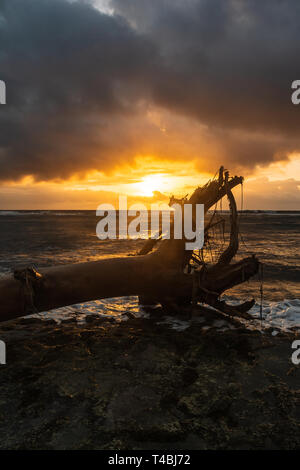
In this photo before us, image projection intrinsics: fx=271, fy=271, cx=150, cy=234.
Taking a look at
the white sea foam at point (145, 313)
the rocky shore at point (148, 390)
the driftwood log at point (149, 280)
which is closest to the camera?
the rocky shore at point (148, 390)

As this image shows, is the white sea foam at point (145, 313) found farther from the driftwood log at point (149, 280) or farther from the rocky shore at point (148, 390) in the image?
the rocky shore at point (148, 390)

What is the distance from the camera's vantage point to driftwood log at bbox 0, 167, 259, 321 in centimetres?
528

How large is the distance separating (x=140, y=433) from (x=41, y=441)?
3.57ft

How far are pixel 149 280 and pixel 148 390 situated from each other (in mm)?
2813

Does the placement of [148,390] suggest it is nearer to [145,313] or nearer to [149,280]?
[149,280]

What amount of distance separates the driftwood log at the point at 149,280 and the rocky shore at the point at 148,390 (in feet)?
2.52

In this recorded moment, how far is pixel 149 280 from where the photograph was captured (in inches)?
253

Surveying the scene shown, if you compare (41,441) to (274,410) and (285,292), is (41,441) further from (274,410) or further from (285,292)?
(285,292)

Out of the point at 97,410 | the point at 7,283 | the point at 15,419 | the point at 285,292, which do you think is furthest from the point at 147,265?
the point at 285,292

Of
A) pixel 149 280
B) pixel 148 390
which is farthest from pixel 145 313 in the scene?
pixel 148 390

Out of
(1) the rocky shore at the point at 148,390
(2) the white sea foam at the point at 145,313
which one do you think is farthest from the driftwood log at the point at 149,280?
(1) the rocky shore at the point at 148,390

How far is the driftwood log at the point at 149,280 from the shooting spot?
5277 mm

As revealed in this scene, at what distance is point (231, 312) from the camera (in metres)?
6.03

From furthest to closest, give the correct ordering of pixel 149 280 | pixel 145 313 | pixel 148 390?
pixel 145 313 < pixel 149 280 < pixel 148 390
